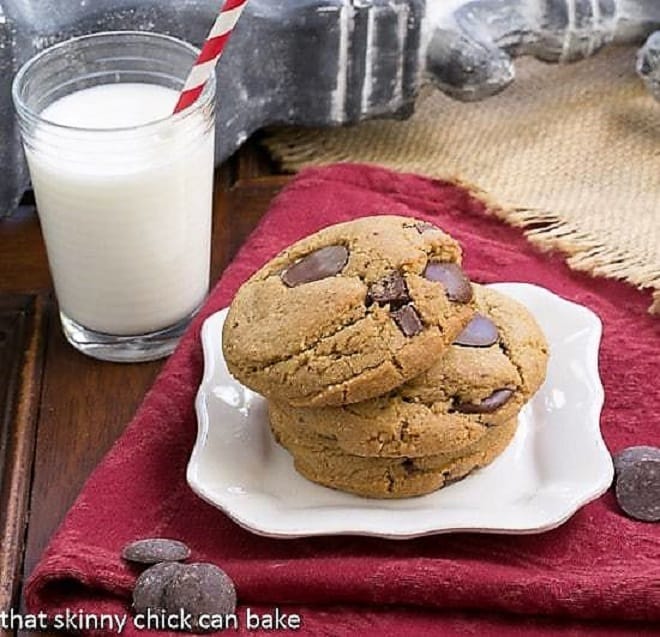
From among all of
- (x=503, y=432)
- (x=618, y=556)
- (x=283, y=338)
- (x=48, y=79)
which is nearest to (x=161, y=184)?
(x=48, y=79)

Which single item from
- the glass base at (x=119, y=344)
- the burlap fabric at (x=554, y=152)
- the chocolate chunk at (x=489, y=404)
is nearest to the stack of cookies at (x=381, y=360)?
the chocolate chunk at (x=489, y=404)

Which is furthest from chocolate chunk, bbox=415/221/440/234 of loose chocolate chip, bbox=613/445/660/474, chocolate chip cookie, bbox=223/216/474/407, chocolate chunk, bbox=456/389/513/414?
loose chocolate chip, bbox=613/445/660/474

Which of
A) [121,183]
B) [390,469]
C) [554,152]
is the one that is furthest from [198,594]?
[554,152]

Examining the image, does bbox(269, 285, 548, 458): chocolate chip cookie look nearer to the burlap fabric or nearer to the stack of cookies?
the stack of cookies

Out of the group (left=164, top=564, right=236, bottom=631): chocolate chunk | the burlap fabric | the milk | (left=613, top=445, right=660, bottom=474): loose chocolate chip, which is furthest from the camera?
the burlap fabric

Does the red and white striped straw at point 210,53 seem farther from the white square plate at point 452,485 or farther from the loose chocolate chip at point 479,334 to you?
the loose chocolate chip at point 479,334

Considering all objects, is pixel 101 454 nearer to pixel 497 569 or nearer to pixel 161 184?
pixel 161 184
